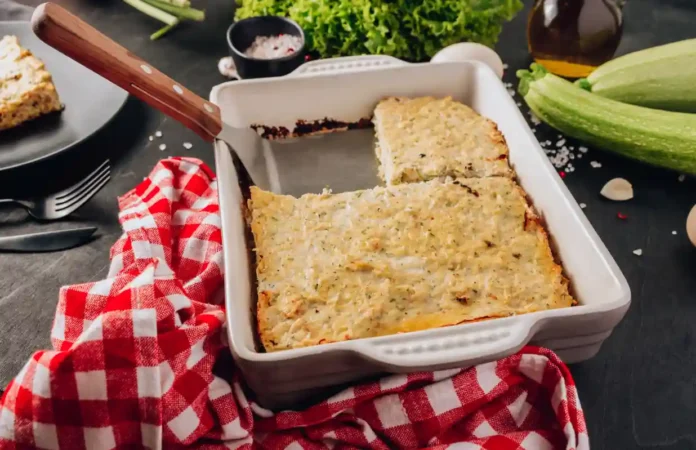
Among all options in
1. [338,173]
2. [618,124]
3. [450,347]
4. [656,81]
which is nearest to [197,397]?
[450,347]

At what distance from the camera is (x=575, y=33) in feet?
6.19

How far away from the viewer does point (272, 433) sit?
1110 mm

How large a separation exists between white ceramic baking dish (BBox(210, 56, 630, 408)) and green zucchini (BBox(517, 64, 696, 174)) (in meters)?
0.21

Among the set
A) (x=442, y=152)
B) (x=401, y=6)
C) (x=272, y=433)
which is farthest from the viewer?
(x=401, y=6)

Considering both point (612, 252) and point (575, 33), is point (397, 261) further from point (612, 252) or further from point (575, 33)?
point (575, 33)

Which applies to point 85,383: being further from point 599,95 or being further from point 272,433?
point 599,95

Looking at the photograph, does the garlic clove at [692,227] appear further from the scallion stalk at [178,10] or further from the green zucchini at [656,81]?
the scallion stalk at [178,10]

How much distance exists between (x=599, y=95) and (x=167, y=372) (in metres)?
1.33

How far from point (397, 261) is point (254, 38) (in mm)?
1003

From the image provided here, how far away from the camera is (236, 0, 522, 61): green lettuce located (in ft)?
6.28

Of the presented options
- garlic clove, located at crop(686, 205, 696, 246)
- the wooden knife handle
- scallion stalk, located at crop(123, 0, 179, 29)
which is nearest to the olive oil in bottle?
garlic clove, located at crop(686, 205, 696, 246)

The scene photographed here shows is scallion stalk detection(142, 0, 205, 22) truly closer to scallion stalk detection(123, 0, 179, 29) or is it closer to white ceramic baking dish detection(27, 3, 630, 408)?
scallion stalk detection(123, 0, 179, 29)

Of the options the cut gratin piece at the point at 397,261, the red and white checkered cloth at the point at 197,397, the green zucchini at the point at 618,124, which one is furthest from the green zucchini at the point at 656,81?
the red and white checkered cloth at the point at 197,397

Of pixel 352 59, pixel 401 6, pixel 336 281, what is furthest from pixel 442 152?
pixel 401 6
